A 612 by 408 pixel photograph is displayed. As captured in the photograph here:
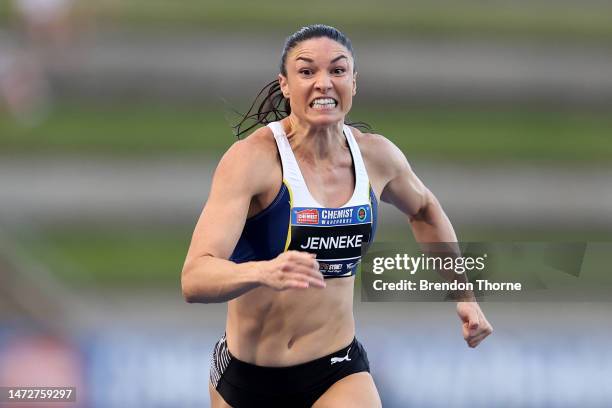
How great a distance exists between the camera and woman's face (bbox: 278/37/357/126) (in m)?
3.64

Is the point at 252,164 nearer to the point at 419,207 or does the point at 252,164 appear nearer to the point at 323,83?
the point at 323,83

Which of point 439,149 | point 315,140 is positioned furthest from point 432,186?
point 315,140

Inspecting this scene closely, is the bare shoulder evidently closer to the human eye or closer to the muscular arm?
the muscular arm

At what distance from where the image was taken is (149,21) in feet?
34.5

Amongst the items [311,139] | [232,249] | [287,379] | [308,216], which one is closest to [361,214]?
[308,216]

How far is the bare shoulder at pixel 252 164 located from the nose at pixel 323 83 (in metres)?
0.28

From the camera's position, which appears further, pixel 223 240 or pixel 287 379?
pixel 287 379

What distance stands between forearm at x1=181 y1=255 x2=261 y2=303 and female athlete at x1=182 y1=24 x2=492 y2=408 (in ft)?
0.60

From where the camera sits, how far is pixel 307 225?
362cm

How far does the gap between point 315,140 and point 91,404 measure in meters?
3.48

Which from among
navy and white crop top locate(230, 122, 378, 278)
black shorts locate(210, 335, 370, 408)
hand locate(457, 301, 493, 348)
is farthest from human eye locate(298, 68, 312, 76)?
hand locate(457, 301, 493, 348)

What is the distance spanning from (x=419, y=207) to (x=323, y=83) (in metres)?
0.86

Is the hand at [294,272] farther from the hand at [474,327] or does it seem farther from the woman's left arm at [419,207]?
the hand at [474,327]

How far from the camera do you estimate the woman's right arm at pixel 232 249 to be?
117 inches
